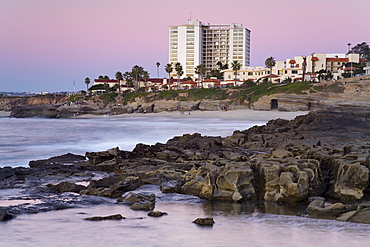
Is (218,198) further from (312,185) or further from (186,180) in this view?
(312,185)

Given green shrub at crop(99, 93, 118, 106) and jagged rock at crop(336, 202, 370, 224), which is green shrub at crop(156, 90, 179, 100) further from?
jagged rock at crop(336, 202, 370, 224)

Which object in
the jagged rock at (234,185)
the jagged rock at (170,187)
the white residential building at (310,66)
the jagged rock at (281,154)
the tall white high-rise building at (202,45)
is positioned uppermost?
the tall white high-rise building at (202,45)

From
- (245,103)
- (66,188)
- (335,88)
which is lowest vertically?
(66,188)

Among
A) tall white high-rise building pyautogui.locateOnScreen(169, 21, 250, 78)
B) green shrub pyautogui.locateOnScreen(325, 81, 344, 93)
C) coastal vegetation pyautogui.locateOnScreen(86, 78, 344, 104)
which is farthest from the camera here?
tall white high-rise building pyautogui.locateOnScreen(169, 21, 250, 78)

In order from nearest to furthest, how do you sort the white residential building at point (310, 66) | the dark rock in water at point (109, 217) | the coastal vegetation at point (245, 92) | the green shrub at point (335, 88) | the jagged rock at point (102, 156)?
the dark rock in water at point (109, 217)
the jagged rock at point (102, 156)
the green shrub at point (335, 88)
the coastal vegetation at point (245, 92)
the white residential building at point (310, 66)

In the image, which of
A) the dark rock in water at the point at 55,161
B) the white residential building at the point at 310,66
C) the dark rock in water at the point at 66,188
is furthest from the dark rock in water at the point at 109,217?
the white residential building at the point at 310,66

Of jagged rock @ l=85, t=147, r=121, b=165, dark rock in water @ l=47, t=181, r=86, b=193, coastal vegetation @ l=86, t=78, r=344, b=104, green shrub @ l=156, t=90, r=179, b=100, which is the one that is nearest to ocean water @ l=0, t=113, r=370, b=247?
dark rock in water @ l=47, t=181, r=86, b=193

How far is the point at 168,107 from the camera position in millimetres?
101375

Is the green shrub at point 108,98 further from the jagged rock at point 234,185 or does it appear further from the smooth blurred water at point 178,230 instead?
the smooth blurred water at point 178,230

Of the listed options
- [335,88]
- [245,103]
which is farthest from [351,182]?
[245,103]

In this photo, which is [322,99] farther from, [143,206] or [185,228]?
[185,228]

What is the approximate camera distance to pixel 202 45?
647 ft

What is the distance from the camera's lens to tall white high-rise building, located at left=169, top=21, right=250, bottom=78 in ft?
634

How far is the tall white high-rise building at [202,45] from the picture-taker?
19338 centimetres
